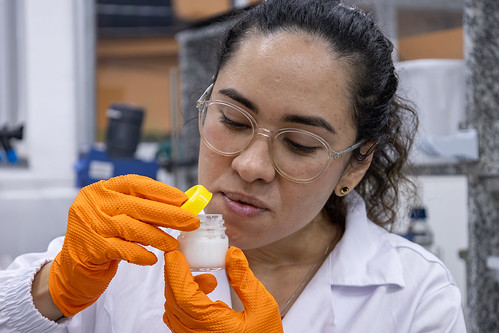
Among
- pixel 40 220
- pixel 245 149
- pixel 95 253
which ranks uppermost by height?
pixel 245 149

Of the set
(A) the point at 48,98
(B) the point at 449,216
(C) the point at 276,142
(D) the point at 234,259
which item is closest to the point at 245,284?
(D) the point at 234,259

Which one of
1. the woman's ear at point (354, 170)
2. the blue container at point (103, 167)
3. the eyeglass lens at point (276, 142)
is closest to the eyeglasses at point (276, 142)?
the eyeglass lens at point (276, 142)

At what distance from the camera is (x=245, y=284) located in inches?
38.2

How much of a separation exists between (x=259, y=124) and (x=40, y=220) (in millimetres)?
1707

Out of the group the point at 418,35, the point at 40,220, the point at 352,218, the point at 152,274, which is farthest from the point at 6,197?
the point at 418,35

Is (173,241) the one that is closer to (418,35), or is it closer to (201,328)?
(201,328)

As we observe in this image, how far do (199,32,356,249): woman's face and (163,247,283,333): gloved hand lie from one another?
149mm

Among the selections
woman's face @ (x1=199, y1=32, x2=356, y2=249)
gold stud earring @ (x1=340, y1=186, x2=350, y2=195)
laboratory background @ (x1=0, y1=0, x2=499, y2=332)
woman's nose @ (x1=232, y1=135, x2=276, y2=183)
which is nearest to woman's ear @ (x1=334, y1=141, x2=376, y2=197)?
gold stud earring @ (x1=340, y1=186, x2=350, y2=195)

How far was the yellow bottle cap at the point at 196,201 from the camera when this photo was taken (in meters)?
0.95

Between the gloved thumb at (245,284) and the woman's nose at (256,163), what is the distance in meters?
0.17

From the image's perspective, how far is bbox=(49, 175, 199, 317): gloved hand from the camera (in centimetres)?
90

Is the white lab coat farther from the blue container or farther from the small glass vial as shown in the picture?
the blue container

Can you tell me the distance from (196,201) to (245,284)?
179 millimetres

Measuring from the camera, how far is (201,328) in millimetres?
934
